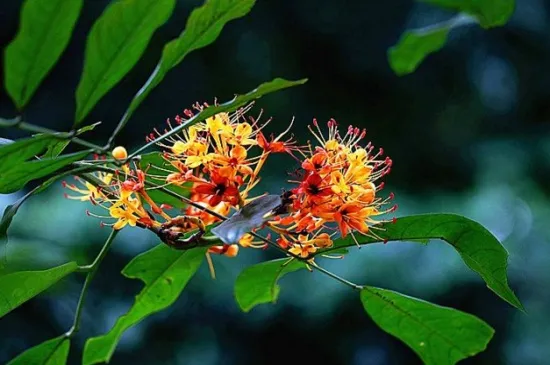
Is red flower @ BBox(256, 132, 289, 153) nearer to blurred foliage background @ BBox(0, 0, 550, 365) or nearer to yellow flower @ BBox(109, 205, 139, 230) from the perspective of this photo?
yellow flower @ BBox(109, 205, 139, 230)

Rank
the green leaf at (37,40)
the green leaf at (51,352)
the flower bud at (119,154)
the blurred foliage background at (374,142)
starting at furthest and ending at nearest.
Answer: the blurred foliage background at (374,142), the green leaf at (51,352), the flower bud at (119,154), the green leaf at (37,40)

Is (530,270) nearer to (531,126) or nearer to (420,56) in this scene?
(531,126)

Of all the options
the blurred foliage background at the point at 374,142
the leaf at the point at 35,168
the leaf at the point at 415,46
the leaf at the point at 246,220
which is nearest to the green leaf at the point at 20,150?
the leaf at the point at 35,168

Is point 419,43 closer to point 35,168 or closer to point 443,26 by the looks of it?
point 443,26

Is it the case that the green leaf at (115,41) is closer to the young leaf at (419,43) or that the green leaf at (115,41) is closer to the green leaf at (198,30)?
the green leaf at (198,30)

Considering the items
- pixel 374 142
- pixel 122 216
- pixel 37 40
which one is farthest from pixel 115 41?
pixel 374 142

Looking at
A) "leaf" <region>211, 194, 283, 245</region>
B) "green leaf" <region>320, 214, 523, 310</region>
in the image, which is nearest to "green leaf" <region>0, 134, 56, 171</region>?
"leaf" <region>211, 194, 283, 245</region>
